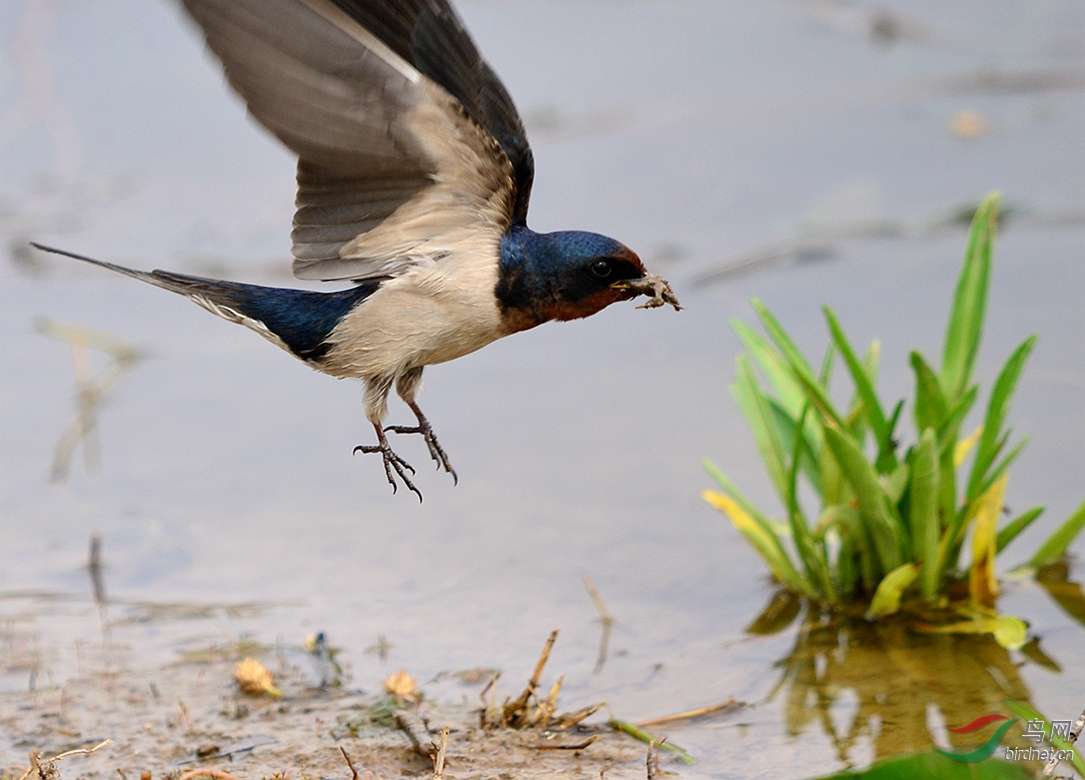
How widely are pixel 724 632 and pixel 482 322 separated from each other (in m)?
1.97

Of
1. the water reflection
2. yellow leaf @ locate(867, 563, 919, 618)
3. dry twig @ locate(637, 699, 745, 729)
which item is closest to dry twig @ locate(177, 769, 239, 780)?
dry twig @ locate(637, 699, 745, 729)

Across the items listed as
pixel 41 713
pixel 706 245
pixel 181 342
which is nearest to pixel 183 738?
pixel 41 713

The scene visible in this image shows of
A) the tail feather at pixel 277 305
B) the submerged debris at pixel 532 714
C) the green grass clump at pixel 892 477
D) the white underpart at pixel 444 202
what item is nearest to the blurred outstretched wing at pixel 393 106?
the white underpart at pixel 444 202

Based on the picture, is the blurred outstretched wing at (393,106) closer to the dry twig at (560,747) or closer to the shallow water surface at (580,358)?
the dry twig at (560,747)

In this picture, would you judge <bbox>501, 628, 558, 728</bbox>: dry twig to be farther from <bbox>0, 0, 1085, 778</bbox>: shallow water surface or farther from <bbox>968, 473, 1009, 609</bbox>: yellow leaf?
<bbox>968, 473, 1009, 609</bbox>: yellow leaf

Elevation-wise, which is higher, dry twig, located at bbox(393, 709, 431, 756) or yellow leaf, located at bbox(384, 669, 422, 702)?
yellow leaf, located at bbox(384, 669, 422, 702)

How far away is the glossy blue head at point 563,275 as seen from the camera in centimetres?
314

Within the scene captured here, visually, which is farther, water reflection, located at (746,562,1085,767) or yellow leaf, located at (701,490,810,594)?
yellow leaf, located at (701,490,810,594)

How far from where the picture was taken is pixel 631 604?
5.00 m

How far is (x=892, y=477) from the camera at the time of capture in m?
4.52

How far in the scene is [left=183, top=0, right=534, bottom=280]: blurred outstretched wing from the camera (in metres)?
3.19

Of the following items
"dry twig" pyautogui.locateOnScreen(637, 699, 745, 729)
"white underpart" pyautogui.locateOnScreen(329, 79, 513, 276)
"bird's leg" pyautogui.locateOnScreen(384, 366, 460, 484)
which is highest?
"white underpart" pyautogui.locateOnScreen(329, 79, 513, 276)

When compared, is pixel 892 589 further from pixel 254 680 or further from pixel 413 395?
pixel 254 680

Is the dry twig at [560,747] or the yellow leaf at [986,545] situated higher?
the yellow leaf at [986,545]
